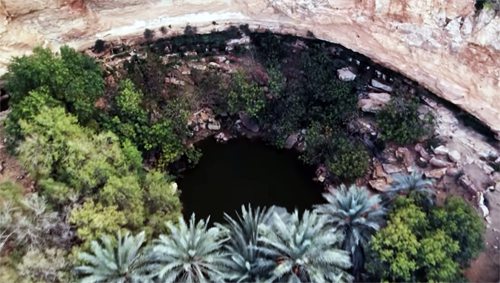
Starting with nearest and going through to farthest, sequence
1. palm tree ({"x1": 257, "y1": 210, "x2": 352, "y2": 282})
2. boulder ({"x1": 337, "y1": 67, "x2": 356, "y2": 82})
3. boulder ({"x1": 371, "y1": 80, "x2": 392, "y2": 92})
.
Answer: palm tree ({"x1": 257, "y1": 210, "x2": 352, "y2": 282}) → boulder ({"x1": 371, "y1": 80, "x2": 392, "y2": 92}) → boulder ({"x1": 337, "y1": 67, "x2": 356, "y2": 82})

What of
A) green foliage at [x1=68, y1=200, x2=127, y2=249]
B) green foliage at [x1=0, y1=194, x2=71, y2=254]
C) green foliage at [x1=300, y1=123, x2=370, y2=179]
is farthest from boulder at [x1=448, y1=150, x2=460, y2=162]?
green foliage at [x1=0, y1=194, x2=71, y2=254]

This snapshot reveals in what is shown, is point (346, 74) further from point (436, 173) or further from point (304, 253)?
point (304, 253)

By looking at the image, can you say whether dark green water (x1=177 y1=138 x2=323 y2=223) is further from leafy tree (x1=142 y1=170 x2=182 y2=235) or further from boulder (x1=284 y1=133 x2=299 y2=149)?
leafy tree (x1=142 y1=170 x2=182 y2=235)

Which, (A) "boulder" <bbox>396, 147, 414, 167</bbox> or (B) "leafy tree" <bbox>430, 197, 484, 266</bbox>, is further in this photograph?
(A) "boulder" <bbox>396, 147, 414, 167</bbox>

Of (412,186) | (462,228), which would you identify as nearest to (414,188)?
(412,186)

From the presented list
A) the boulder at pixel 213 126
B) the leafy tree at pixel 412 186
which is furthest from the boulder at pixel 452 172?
the boulder at pixel 213 126

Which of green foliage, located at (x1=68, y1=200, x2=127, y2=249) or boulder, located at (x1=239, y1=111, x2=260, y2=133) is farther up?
green foliage, located at (x1=68, y1=200, x2=127, y2=249)

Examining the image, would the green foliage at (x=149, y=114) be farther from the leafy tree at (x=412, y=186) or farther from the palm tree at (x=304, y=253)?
the leafy tree at (x=412, y=186)
